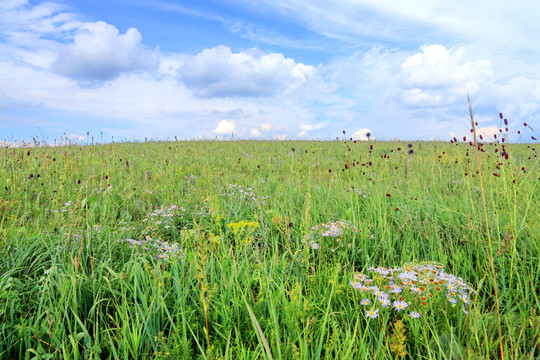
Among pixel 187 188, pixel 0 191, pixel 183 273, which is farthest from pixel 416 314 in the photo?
pixel 0 191

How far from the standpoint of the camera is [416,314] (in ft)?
5.81

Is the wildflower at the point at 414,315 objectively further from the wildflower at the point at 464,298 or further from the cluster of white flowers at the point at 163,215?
the cluster of white flowers at the point at 163,215

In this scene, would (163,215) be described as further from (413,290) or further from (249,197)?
(413,290)

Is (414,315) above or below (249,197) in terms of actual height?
below

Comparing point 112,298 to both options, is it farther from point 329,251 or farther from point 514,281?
point 514,281

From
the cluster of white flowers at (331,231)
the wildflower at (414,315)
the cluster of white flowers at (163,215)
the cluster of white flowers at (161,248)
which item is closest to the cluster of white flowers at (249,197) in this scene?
the cluster of white flowers at (163,215)

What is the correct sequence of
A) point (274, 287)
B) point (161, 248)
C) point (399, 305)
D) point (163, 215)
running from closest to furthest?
1. point (399, 305)
2. point (274, 287)
3. point (161, 248)
4. point (163, 215)

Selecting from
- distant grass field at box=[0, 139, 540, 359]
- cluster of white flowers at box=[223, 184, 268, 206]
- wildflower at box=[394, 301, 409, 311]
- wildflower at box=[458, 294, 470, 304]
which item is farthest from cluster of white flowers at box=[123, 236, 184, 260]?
wildflower at box=[458, 294, 470, 304]

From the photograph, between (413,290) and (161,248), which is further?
(161,248)

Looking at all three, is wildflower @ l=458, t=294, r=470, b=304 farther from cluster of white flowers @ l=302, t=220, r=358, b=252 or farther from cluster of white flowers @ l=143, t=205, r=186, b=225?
cluster of white flowers @ l=143, t=205, r=186, b=225

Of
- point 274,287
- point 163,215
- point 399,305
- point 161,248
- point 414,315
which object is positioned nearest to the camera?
point 414,315

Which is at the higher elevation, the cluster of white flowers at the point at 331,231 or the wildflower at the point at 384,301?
the cluster of white flowers at the point at 331,231

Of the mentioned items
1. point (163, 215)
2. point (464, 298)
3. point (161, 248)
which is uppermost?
point (163, 215)

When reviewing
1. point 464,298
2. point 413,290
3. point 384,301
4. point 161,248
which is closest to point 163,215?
point 161,248
